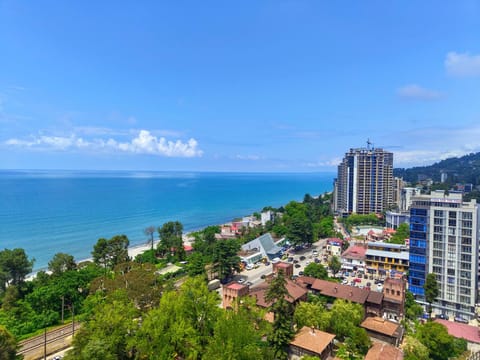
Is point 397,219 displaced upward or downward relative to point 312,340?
upward

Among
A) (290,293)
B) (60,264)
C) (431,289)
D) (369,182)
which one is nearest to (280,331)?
(290,293)

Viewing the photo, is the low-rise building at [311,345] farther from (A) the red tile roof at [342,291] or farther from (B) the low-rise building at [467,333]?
(B) the low-rise building at [467,333]

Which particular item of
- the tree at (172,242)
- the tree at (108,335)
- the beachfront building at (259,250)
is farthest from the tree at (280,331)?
the tree at (172,242)

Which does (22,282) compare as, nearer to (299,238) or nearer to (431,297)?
(299,238)

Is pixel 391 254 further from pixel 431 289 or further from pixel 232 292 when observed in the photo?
pixel 232 292

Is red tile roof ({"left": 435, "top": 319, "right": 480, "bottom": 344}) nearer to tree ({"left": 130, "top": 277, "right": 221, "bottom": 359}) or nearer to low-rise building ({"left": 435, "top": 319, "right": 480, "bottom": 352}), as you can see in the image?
low-rise building ({"left": 435, "top": 319, "right": 480, "bottom": 352})

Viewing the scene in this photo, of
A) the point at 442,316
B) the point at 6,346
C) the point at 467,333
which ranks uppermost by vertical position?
the point at 6,346
